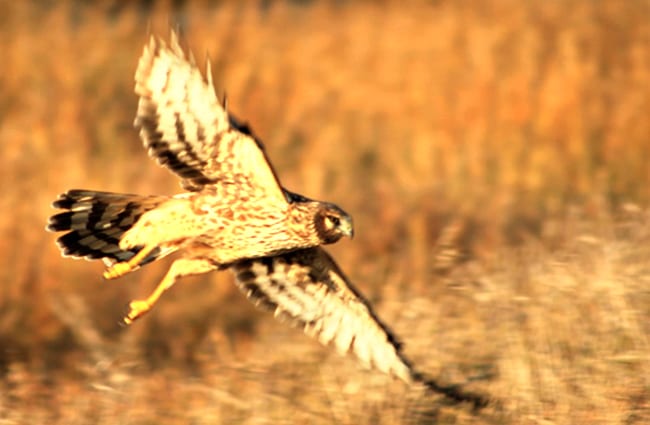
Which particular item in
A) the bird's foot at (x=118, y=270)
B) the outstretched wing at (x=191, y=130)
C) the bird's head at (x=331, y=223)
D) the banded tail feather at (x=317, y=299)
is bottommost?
the bird's foot at (x=118, y=270)

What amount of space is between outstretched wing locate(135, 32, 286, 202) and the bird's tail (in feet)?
1.09

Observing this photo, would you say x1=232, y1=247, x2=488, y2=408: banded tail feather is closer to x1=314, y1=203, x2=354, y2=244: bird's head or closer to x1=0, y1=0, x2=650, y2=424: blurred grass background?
x1=0, y1=0, x2=650, y2=424: blurred grass background

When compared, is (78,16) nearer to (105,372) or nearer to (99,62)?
(99,62)

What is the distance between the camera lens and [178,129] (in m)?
5.84

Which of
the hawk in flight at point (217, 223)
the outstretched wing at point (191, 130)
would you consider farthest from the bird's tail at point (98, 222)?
the outstretched wing at point (191, 130)

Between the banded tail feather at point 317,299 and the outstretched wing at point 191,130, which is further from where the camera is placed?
the banded tail feather at point 317,299

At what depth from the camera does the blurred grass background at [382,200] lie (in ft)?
20.8

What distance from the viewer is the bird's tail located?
20.5 ft

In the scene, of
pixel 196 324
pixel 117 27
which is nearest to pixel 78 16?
pixel 117 27

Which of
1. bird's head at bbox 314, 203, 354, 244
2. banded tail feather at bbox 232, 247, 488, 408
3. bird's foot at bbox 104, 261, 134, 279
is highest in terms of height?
bird's head at bbox 314, 203, 354, 244

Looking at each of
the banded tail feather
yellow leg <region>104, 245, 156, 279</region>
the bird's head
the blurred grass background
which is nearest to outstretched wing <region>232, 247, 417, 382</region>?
the banded tail feather

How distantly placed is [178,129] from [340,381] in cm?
148

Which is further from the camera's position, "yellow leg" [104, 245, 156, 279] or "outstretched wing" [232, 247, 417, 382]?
"outstretched wing" [232, 247, 417, 382]

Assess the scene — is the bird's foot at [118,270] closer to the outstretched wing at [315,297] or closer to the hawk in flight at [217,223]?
the hawk in flight at [217,223]
